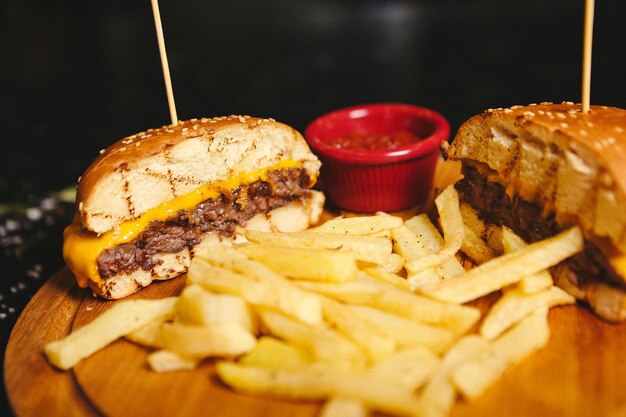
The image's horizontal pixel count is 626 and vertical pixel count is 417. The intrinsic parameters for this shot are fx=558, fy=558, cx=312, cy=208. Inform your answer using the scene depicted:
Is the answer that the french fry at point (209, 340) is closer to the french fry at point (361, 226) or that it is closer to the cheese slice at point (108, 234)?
the cheese slice at point (108, 234)

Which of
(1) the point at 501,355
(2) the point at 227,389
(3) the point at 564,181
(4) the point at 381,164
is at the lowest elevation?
(2) the point at 227,389

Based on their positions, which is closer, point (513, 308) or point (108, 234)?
point (513, 308)

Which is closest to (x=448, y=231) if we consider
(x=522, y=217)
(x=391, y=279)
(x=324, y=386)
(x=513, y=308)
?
(x=522, y=217)

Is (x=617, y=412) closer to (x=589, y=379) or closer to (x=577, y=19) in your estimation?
(x=589, y=379)

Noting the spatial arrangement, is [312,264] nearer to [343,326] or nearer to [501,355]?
[343,326]

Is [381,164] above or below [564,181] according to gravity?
below

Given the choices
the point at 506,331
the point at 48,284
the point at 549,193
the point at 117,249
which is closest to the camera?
the point at 506,331

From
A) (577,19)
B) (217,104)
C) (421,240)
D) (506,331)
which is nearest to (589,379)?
(506,331)

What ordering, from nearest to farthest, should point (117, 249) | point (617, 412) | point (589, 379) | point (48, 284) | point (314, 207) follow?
1. point (617, 412)
2. point (589, 379)
3. point (117, 249)
4. point (48, 284)
5. point (314, 207)
